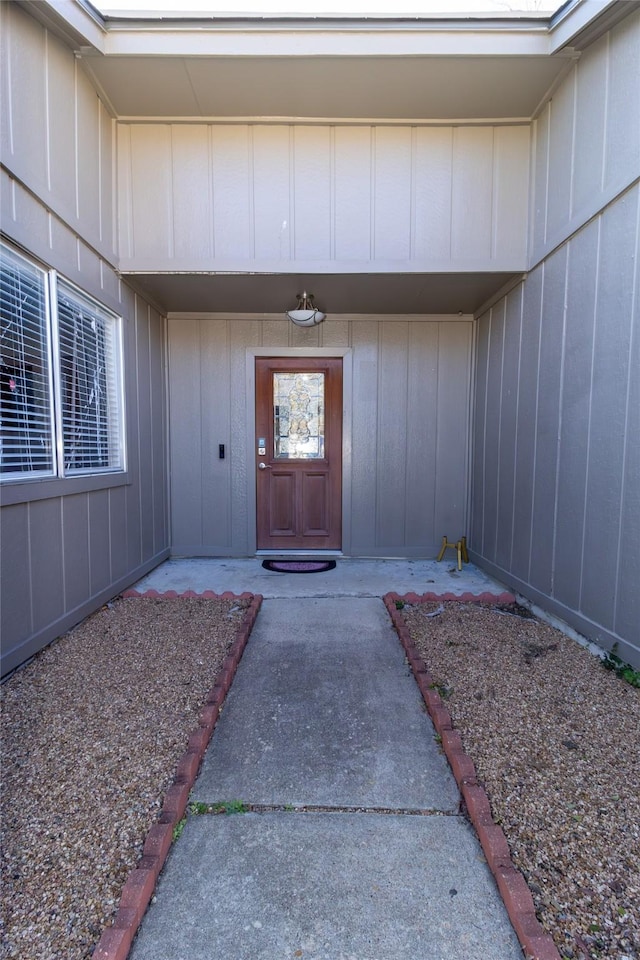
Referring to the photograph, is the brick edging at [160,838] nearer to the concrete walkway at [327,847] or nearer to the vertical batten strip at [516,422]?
the concrete walkway at [327,847]

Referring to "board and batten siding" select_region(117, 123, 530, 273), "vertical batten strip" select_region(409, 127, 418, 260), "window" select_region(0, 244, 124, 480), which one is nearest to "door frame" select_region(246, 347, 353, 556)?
"board and batten siding" select_region(117, 123, 530, 273)

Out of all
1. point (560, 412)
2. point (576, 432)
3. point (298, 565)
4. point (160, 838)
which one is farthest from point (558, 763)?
point (298, 565)

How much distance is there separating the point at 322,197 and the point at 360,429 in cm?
204

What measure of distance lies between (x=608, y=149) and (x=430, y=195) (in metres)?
1.31

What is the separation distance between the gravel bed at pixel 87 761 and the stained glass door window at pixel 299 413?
217 centimetres

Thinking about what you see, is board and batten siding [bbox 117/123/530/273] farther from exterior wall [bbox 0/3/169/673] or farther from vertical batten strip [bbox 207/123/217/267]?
exterior wall [bbox 0/3/169/673]

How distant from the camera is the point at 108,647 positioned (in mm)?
2613

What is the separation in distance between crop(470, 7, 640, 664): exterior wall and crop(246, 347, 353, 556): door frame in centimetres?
149

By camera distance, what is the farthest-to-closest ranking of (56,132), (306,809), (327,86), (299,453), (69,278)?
(299,453) → (327,86) → (69,278) → (56,132) → (306,809)

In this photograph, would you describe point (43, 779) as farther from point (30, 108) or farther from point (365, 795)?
point (30, 108)

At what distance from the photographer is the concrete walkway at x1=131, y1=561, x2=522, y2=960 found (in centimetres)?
112

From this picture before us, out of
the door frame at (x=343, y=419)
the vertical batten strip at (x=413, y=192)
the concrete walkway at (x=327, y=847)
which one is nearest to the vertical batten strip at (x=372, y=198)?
the vertical batten strip at (x=413, y=192)

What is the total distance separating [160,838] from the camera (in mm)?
1341

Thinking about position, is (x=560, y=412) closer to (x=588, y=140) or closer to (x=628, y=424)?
(x=628, y=424)
